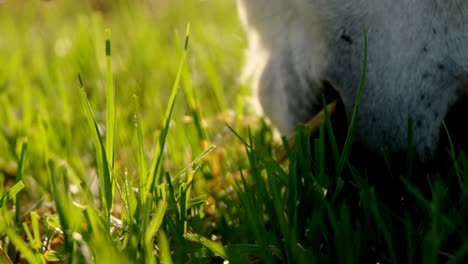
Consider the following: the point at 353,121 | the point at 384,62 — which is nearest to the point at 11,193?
the point at 353,121

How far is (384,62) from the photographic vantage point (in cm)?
131

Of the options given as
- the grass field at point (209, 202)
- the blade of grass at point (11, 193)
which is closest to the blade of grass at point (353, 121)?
the grass field at point (209, 202)

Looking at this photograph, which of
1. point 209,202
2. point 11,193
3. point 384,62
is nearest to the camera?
point 11,193

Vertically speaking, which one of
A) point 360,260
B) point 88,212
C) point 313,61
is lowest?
point 360,260

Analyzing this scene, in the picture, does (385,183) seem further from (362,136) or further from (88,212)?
(88,212)

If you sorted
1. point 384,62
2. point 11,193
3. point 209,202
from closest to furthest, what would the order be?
point 11,193 < point 384,62 < point 209,202

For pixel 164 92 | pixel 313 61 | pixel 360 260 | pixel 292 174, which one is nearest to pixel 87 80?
pixel 164 92

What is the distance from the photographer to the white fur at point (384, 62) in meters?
1.26

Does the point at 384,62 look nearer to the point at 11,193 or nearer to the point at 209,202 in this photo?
the point at 209,202

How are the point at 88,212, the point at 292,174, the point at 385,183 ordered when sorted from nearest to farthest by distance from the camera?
the point at 88,212 < the point at 292,174 < the point at 385,183

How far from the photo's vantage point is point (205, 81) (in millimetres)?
3016

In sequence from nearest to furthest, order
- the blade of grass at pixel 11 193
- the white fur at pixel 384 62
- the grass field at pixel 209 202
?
1. the grass field at pixel 209 202
2. the blade of grass at pixel 11 193
3. the white fur at pixel 384 62

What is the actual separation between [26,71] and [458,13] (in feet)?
8.78

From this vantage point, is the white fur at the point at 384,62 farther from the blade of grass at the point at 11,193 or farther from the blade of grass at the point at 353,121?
the blade of grass at the point at 11,193
